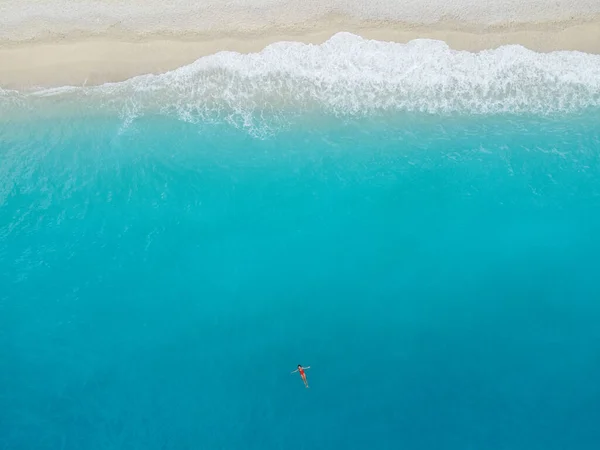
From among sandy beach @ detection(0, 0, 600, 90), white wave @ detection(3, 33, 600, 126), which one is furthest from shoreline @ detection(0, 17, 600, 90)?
white wave @ detection(3, 33, 600, 126)

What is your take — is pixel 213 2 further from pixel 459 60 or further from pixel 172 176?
pixel 459 60

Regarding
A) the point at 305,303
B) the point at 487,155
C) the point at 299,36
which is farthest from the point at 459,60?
the point at 305,303

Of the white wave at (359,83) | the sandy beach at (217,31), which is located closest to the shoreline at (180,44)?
the sandy beach at (217,31)

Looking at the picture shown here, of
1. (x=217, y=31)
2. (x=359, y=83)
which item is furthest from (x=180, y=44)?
(x=359, y=83)

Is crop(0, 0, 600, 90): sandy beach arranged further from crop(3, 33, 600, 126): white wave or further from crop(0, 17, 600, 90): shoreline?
crop(3, 33, 600, 126): white wave

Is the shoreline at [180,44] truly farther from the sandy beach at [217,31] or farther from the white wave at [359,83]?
the white wave at [359,83]

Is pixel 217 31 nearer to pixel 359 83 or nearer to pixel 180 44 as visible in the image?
pixel 180 44
